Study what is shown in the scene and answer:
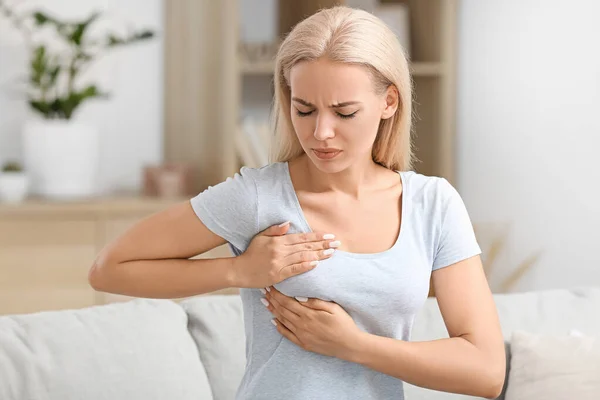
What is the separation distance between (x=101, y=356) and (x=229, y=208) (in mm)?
562

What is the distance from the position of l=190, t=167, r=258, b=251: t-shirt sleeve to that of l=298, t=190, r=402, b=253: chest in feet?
0.26

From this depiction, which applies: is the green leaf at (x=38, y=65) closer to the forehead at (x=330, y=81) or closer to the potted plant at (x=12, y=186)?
the potted plant at (x=12, y=186)

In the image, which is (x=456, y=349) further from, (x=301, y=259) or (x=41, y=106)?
(x=41, y=106)

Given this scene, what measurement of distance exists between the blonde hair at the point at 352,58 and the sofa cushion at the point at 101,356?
0.58 metres

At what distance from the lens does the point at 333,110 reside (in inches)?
55.2

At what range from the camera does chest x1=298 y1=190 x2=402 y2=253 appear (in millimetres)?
1478

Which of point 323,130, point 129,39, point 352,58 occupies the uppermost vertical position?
point 129,39

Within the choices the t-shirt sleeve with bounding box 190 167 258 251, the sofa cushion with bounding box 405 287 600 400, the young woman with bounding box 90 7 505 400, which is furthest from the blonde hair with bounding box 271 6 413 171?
the sofa cushion with bounding box 405 287 600 400

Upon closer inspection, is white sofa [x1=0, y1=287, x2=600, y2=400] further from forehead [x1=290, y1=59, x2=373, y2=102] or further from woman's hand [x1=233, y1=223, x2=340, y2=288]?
forehead [x1=290, y1=59, x2=373, y2=102]

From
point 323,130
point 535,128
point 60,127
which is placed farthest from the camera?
point 60,127

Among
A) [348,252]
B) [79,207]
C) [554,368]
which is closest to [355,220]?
[348,252]

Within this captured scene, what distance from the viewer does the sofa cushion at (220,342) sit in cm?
201

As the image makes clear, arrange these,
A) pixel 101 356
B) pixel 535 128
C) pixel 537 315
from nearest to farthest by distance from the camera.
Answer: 1. pixel 101 356
2. pixel 537 315
3. pixel 535 128

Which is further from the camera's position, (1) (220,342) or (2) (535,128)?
(2) (535,128)
